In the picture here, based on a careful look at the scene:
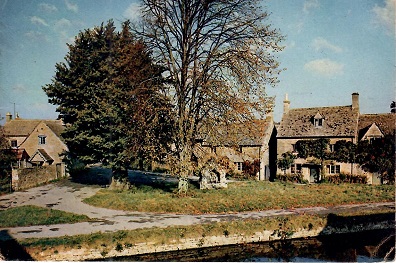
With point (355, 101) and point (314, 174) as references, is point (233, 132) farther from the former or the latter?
point (355, 101)

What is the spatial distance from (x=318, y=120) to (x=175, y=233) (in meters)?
23.6

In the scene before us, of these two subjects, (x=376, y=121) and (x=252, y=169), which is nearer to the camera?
(x=376, y=121)

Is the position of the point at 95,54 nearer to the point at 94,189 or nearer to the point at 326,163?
the point at 94,189

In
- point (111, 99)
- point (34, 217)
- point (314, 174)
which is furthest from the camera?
point (314, 174)

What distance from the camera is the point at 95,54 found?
2248 cm

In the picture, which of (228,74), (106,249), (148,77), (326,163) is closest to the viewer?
(106,249)

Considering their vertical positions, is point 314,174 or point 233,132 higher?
point 233,132

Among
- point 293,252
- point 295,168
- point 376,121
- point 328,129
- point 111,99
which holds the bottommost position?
point 293,252

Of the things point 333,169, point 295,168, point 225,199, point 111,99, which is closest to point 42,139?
point 111,99

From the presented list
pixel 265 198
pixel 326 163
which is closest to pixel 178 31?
pixel 265 198

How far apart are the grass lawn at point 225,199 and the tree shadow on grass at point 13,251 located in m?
6.38

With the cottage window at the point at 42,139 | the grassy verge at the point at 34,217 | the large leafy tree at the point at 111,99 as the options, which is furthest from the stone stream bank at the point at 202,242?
the cottage window at the point at 42,139

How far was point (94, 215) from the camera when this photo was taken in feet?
51.9

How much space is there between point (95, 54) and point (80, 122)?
5016 mm
